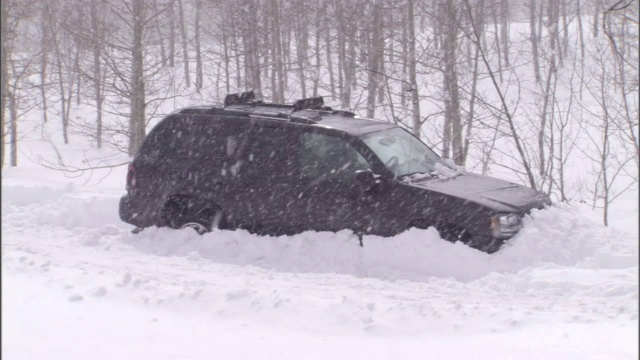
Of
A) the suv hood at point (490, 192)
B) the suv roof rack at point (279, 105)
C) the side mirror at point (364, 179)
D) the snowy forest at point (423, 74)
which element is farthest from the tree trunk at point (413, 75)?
the side mirror at point (364, 179)

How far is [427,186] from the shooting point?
6.96 meters

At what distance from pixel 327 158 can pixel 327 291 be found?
1820 mm

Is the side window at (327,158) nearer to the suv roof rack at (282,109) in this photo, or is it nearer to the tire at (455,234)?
the suv roof rack at (282,109)

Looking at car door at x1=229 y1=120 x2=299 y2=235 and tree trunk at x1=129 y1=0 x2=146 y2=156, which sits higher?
tree trunk at x1=129 y1=0 x2=146 y2=156

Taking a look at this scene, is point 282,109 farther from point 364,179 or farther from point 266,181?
point 364,179

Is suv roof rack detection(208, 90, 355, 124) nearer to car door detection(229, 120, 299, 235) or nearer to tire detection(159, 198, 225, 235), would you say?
car door detection(229, 120, 299, 235)

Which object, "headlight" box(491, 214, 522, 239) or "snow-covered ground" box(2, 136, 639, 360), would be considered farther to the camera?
"headlight" box(491, 214, 522, 239)

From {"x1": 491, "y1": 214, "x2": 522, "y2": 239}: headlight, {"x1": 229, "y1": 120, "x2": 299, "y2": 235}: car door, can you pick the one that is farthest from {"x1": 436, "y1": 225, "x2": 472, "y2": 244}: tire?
{"x1": 229, "y1": 120, "x2": 299, "y2": 235}: car door

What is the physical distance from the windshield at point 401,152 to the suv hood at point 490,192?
27 cm

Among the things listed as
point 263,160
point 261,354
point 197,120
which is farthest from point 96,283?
point 197,120

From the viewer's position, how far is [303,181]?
289 inches

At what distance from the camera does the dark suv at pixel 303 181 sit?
6.80m

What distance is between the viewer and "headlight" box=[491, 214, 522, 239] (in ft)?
21.5

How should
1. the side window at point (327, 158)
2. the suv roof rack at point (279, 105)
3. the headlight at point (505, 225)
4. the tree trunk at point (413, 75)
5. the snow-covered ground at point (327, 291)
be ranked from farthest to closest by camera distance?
the tree trunk at point (413, 75) → the suv roof rack at point (279, 105) → the side window at point (327, 158) → the headlight at point (505, 225) → the snow-covered ground at point (327, 291)
